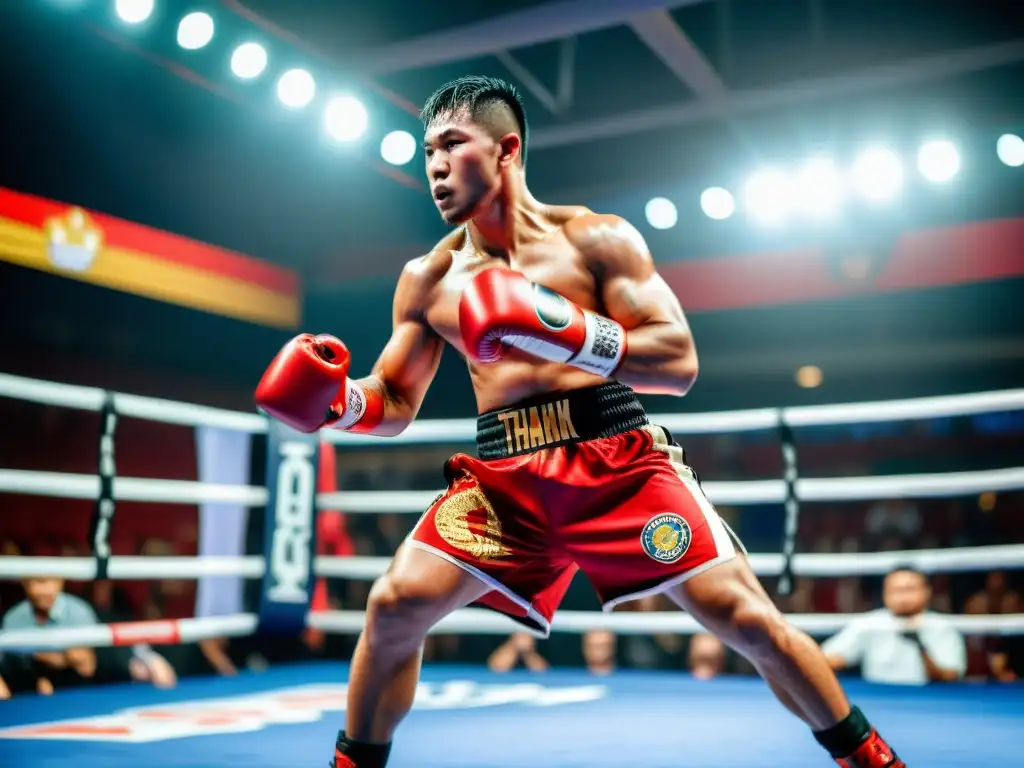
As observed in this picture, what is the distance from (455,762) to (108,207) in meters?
3.99

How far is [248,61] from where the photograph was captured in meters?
3.87

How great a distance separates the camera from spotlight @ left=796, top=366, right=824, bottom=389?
589 cm

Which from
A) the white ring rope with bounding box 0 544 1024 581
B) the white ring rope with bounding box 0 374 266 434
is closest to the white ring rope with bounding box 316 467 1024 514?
the white ring rope with bounding box 0 544 1024 581

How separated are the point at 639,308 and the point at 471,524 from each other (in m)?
0.44

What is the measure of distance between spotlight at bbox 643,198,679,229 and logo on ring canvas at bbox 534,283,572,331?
4.21m

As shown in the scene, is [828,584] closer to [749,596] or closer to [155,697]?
[155,697]

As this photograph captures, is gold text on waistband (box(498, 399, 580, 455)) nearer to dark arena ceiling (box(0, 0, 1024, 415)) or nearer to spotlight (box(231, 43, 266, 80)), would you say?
dark arena ceiling (box(0, 0, 1024, 415))

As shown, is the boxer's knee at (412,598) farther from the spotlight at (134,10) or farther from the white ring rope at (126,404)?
the spotlight at (134,10)

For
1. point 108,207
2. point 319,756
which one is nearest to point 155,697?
point 319,756

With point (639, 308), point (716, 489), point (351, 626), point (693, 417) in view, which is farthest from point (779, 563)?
point (639, 308)

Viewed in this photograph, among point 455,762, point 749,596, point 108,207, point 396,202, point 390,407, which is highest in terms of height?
point 396,202

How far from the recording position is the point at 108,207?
500cm

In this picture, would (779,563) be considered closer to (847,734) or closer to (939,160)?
(847,734)

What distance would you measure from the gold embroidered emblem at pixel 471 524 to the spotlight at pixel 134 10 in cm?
265
